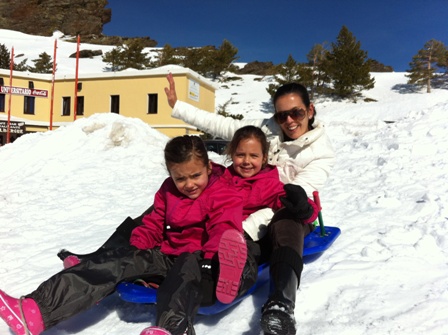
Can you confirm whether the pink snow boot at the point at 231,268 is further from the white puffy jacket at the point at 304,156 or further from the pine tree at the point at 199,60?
the pine tree at the point at 199,60

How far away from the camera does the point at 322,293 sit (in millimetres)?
2311

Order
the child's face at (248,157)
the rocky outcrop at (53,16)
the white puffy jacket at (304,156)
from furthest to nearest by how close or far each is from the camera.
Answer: the rocky outcrop at (53,16) < the white puffy jacket at (304,156) < the child's face at (248,157)

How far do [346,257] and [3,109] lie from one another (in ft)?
74.2

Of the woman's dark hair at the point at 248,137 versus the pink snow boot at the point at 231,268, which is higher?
the woman's dark hair at the point at 248,137

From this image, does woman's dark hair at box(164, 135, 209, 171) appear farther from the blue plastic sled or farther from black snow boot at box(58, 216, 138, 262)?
black snow boot at box(58, 216, 138, 262)

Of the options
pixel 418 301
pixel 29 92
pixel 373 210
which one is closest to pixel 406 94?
pixel 29 92

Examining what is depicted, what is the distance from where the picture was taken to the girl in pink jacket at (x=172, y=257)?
6.35ft

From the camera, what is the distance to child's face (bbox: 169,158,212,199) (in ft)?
7.90

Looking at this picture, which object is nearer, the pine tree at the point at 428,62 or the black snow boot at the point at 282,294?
the black snow boot at the point at 282,294

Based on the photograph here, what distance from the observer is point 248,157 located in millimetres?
2719

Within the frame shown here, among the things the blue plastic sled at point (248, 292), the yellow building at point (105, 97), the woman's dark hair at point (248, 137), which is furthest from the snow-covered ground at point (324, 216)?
the yellow building at point (105, 97)

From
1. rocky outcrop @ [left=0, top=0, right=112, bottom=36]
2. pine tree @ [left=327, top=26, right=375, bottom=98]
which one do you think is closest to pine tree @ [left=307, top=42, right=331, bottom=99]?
pine tree @ [left=327, top=26, right=375, bottom=98]

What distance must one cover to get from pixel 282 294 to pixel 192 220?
32.3 inches

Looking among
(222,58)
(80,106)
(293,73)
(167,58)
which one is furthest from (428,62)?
(80,106)
